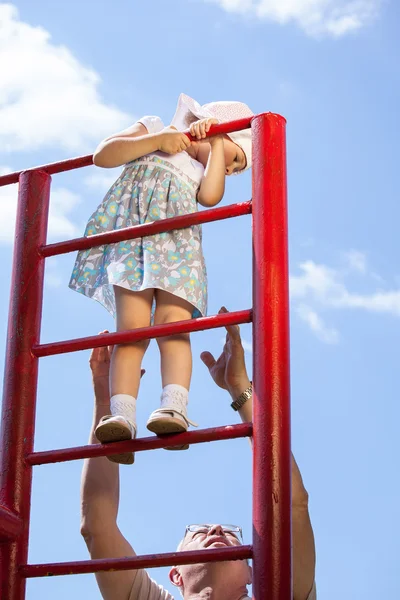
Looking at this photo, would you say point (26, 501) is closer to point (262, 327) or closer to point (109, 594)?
point (262, 327)

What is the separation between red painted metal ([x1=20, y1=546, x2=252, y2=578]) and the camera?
2055mm

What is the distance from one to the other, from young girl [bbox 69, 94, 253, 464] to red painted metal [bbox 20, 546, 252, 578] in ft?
1.30

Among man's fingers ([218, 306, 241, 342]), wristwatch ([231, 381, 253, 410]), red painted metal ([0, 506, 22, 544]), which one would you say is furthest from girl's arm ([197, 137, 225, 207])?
red painted metal ([0, 506, 22, 544])

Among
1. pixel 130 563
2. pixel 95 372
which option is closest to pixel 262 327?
pixel 130 563

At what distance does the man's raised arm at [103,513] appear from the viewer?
311cm

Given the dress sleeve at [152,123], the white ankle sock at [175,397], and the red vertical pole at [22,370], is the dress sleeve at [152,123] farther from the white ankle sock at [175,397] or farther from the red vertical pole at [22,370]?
the white ankle sock at [175,397]

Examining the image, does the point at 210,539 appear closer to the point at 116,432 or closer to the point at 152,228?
the point at 116,432

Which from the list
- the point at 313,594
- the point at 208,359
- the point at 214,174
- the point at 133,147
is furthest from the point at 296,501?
the point at 133,147

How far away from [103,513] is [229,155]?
1.21 m

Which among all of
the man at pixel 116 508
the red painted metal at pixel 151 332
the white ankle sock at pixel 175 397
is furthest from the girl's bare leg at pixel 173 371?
the man at pixel 116 508

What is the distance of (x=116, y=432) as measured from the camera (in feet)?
7.61

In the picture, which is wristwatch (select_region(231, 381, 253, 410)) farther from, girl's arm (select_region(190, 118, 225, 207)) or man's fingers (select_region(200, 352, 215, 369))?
girl's arm (select_region(190, 118, 225, 207))

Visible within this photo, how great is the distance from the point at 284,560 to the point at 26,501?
0.69 metres

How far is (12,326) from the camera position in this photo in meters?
2.56
